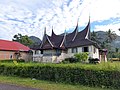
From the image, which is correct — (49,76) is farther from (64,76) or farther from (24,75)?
(24,75)

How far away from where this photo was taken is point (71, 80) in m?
11.9

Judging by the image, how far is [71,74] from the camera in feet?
38.9

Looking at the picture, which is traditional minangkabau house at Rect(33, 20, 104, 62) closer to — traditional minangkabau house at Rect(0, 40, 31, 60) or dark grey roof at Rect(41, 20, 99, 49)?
dark grey roof at Rect(41, 20, 99, 49)

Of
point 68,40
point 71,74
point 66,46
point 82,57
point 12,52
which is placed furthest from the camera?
point 12,52

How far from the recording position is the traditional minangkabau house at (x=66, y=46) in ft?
108

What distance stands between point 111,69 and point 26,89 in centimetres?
520

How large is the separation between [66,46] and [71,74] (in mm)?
24799

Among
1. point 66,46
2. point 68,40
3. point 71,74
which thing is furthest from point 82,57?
point 71,74

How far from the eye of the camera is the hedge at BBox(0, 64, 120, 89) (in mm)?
10523

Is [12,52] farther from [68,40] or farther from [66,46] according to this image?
[68,40]

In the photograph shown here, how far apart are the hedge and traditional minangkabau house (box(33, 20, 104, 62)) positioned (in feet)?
61.4

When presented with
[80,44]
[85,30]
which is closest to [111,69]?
[80,44]

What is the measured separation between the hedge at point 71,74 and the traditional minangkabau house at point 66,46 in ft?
61.4

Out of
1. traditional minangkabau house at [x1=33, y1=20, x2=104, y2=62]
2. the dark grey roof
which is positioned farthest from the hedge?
the dark grey roof
